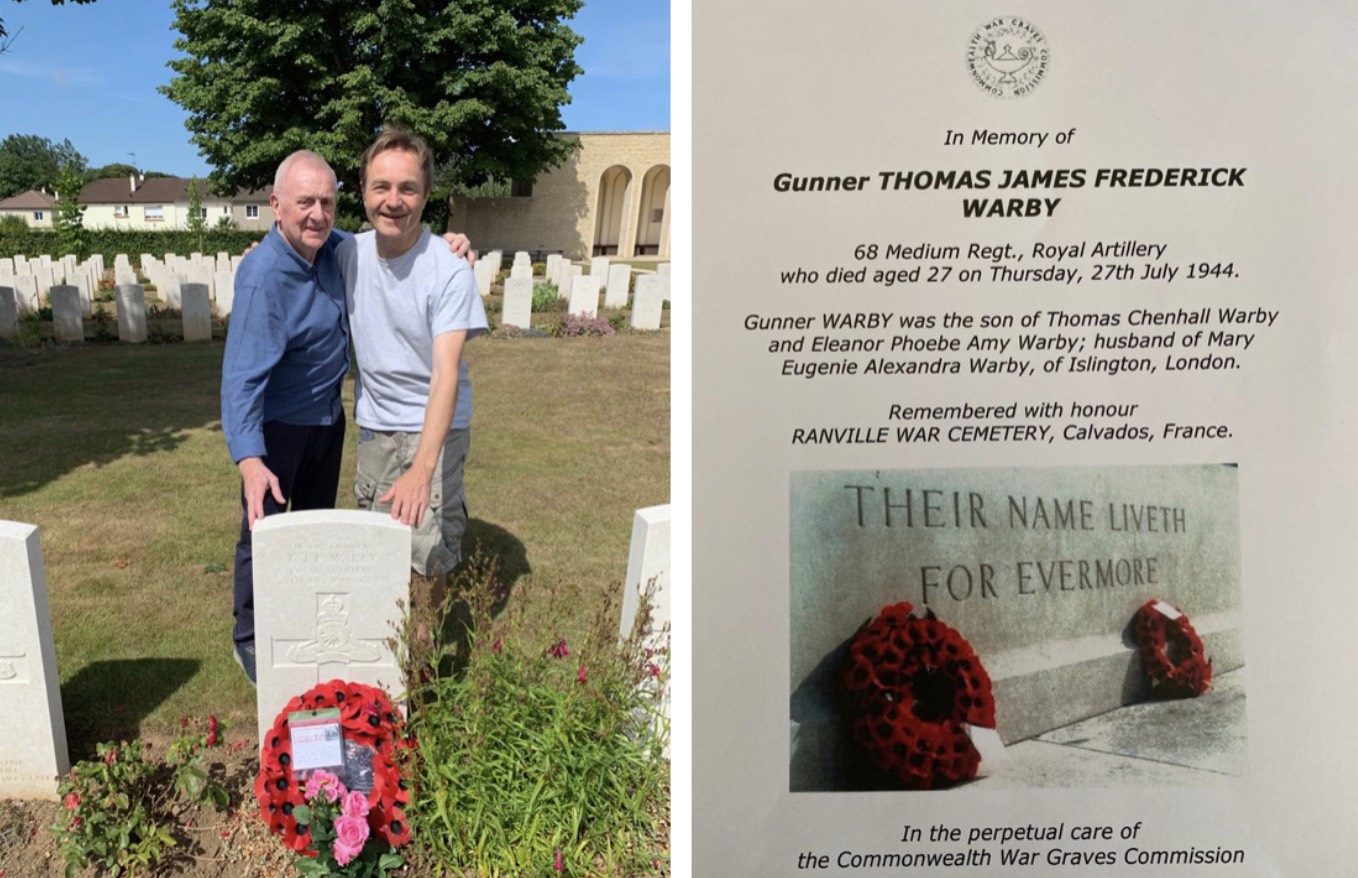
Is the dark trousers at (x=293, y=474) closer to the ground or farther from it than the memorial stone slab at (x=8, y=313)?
closer to the ground

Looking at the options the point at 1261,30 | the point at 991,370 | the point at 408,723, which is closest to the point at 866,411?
the point at 991,370

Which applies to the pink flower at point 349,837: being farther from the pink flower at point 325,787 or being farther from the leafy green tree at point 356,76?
the leafy green tree at point 356,76

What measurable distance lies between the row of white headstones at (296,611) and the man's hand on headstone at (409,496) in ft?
0.17

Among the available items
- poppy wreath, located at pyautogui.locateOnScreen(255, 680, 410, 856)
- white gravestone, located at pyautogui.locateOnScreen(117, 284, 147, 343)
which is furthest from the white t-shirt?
white gravestone, located at pyautogui.locateOnScreen(117, 284, 147, 343)

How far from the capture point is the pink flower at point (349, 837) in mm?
3053

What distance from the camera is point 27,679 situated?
3604 millimetres

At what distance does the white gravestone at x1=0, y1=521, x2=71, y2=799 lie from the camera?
137 inches

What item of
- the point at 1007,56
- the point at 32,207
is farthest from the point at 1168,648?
the point at 32,207

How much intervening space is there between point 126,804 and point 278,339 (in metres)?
1.61

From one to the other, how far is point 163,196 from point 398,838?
85824 millimetres

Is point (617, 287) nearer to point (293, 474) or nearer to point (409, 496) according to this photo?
point (293, 474)

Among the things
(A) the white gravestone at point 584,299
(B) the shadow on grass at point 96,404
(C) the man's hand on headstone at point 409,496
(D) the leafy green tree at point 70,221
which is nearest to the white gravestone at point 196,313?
(B) the shadow on grass at point 96,404

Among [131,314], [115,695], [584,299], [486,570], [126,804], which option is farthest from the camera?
[584,299]

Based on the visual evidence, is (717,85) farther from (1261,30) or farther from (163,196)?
(163,196)
